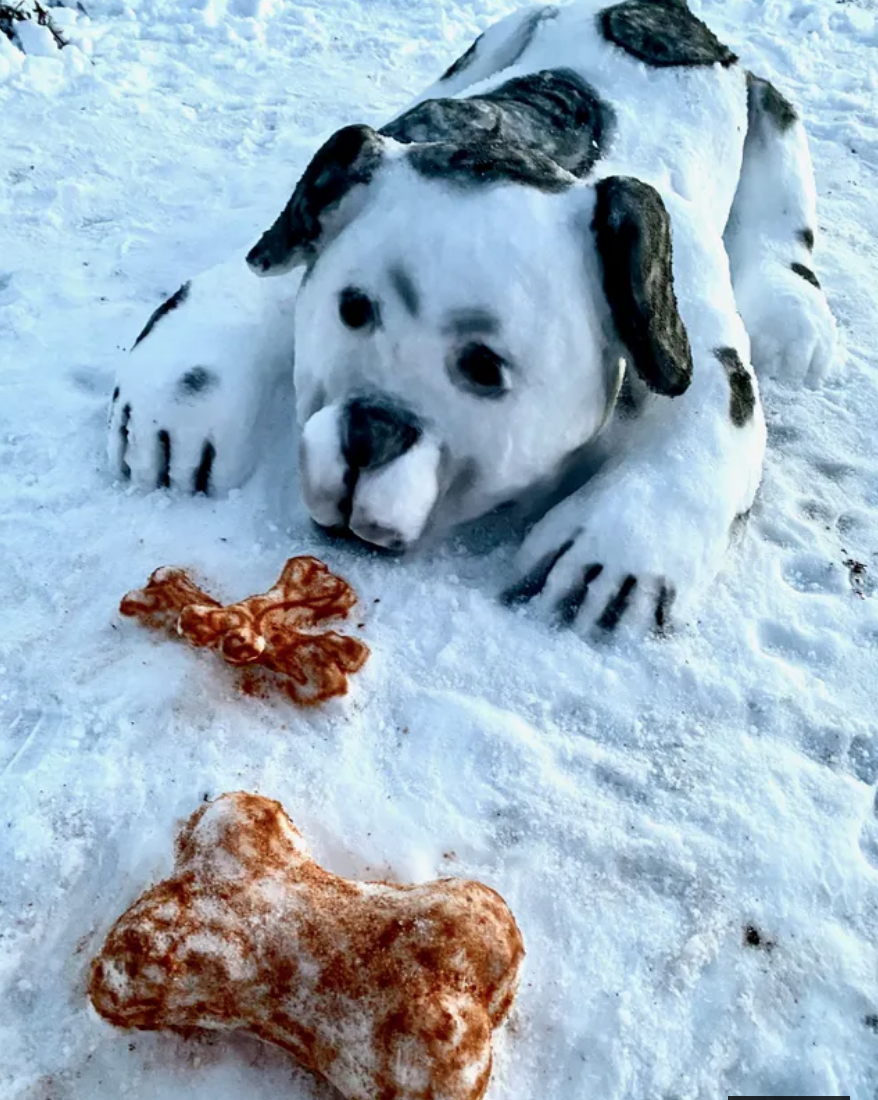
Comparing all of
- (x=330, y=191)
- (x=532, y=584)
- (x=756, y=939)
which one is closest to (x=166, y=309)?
(x=330, y=191)

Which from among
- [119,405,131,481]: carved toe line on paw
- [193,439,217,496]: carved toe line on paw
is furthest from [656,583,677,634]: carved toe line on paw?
[119,405,131,481]: carved toe line on paw

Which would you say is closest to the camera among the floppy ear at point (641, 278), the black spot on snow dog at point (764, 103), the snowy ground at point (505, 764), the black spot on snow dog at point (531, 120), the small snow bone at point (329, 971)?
the small snow bone at point (329, 971)

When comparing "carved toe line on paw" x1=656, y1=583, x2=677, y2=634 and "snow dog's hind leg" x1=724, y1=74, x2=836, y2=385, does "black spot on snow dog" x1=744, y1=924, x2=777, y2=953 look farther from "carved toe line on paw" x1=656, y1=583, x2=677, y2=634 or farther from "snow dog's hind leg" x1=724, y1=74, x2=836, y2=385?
"snow dog's hind leg" x1=724, y1=74, x2=836, y2=385

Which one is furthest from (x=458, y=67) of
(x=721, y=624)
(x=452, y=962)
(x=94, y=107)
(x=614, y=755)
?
(x=452, y=962)

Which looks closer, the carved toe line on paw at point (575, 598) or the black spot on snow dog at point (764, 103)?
the carved toe line on paw at point (575, 598)

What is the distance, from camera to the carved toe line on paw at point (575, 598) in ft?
6.56

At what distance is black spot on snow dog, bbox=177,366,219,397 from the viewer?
219 cm

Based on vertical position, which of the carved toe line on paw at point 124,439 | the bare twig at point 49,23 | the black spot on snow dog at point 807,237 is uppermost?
the black spot on snow dog at point 807,237

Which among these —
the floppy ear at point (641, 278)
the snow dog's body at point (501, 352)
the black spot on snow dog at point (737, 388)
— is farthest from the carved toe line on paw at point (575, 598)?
the black spot on snow dog at point (737, 388)

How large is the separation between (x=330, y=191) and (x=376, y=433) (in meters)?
0.44

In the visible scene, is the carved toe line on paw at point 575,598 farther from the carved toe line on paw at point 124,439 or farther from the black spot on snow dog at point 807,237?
the black spot on snow dog at point 807,237

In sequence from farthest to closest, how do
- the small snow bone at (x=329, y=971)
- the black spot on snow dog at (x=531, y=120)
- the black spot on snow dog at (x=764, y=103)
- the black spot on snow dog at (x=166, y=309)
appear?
the black spot on snow dog at (x=764, y=103)
the black spot on snow dog at (x=166, y=309)
the black spot on snow dog at (x=531, y=120)
the small snow bone at (x=329, y=971)

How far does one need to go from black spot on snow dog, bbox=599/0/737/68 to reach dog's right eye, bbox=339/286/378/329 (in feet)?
4.15

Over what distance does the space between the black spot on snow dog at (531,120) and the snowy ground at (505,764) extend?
0.75m
